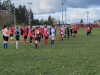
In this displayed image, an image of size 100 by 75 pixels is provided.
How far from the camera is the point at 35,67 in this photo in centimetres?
1063

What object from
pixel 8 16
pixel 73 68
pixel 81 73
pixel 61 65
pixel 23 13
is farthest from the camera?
pixel 23 13

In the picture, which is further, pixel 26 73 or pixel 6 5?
pixel 6 5

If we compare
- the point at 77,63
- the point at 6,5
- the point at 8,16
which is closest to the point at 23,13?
the point at 6,5

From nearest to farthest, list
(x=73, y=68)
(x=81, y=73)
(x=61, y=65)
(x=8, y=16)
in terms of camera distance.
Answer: (x=81, y=73), (x=73, y=68), (x=61, y=65), (x=8, y=16)

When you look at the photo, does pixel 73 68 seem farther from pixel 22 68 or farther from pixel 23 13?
pixel 23 13

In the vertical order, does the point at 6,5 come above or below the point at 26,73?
above

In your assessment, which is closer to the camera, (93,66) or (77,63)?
(93,66)

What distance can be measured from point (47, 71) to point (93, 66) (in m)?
2.11

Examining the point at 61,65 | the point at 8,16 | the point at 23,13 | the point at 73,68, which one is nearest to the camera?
the point at 73,68

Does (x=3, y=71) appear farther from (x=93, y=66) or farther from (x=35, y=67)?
(x=93, y=66)

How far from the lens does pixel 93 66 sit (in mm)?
10680

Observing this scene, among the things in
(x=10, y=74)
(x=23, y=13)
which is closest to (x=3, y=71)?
(x=10, y=74)

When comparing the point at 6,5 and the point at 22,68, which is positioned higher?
the point at 6,5

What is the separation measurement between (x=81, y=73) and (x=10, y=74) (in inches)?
101
